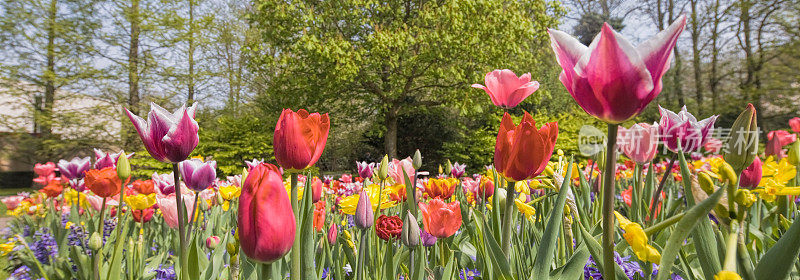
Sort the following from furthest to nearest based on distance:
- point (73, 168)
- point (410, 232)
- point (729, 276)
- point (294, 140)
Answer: point (73, 168) < point (410, 232) < point (294, 140) < point (729, 276)

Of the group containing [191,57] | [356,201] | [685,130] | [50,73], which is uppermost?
[191,57]

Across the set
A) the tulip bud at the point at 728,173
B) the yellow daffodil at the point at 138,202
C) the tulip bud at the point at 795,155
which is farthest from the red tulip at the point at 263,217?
the yellow daffodil at the point at 138,202

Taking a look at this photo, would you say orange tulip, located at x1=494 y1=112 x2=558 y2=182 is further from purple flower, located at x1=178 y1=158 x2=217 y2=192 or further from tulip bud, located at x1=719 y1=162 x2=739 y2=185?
purple flower, located at x1=178 y1=158 x2=217 y2=192

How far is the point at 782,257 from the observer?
47 cm

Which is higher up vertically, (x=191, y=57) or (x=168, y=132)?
(x=191, y=57)

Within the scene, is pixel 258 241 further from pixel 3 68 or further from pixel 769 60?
pixel 769 60

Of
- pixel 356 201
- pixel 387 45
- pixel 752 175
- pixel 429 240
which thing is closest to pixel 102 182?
pixel 356 201

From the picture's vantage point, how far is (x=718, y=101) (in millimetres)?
12617

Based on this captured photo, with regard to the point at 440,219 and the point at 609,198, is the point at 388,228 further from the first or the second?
the point at 609,198

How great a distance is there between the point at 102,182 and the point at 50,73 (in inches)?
461

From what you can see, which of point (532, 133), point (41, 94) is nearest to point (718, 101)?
point (532, 133)

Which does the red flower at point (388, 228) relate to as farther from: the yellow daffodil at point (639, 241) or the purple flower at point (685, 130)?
the purple flower at point (685, 130)

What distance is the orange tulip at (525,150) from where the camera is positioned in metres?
0.75

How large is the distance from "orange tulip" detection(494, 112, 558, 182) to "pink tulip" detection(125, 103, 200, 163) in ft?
2.07
